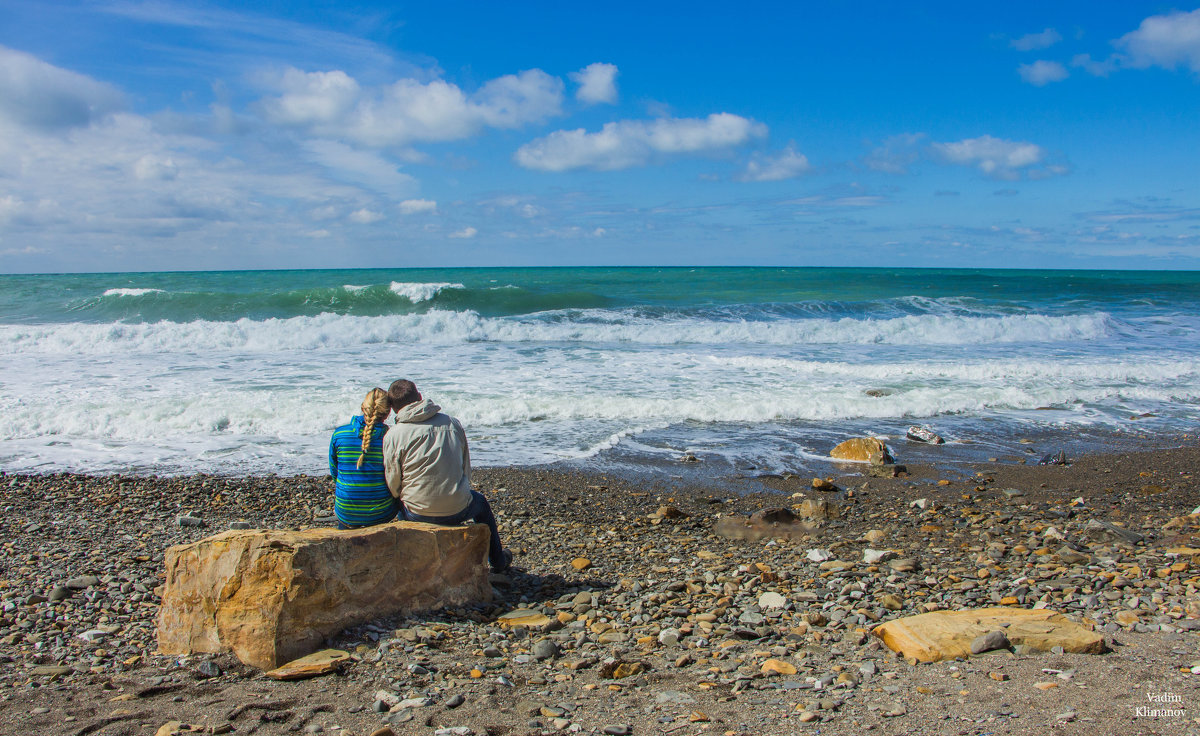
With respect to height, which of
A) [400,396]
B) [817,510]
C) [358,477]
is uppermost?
[400,396]

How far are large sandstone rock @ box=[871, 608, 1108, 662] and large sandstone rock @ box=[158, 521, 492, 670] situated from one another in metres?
2.88

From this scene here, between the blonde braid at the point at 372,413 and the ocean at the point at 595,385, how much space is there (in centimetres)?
380

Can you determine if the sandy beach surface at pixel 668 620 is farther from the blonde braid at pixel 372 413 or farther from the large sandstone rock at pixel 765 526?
the blonde braid at pixel 372 413

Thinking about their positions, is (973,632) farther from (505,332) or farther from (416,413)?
(505,332)

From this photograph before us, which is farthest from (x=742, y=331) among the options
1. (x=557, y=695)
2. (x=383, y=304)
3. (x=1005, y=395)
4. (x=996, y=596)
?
(x=557, y=695)

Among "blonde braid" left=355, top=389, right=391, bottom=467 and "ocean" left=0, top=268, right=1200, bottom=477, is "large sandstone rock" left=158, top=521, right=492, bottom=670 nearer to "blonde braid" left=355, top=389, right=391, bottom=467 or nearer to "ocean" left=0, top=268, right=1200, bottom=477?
"blonde braid" left=355, top=389, right=391, bottom=467

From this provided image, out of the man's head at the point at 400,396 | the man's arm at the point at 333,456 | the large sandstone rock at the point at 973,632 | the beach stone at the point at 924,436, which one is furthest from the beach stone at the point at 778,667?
the beach stone at the point at 924,436

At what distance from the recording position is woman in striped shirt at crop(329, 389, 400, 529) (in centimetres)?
480

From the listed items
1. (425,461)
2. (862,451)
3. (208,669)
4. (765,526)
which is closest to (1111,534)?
(765,526)

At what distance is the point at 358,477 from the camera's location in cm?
480

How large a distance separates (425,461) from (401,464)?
18cm

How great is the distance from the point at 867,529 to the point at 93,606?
589 centimetres

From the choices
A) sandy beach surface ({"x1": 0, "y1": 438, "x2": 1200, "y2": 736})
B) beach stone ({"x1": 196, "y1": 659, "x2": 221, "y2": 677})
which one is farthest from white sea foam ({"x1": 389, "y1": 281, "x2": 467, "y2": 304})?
beach stone ({"x1": 196, "y1": 659, "x2": 221, "y2": 677})

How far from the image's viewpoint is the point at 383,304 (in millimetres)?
28703
